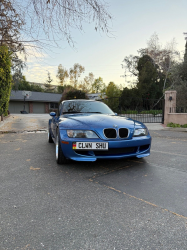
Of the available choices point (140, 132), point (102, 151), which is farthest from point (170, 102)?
point (102, 151)

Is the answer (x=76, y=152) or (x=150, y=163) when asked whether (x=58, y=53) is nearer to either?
(x=76, y=152)

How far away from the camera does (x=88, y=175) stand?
2.91m

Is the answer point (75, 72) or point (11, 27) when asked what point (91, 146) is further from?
point (75, 72)

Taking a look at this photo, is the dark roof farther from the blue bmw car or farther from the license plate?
the license plate

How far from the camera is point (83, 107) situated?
4.71m

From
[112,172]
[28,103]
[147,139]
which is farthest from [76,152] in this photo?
[28,103]

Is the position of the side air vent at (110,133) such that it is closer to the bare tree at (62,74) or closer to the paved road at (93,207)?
the paved road at (93,207)

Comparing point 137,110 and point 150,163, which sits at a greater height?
point 137,110

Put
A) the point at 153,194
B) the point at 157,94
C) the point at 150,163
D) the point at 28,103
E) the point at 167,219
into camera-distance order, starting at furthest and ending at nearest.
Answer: the point at 28,103, the point at 157,94, the point at 150,163, the point at 153,194, the point at 167,219

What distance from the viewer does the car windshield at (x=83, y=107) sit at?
458 centimetres

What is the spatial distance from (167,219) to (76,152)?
5.62 feet

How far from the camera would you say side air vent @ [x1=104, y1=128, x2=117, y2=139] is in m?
3.11

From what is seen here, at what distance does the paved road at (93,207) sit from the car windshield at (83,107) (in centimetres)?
162

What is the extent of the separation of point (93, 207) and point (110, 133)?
1428 mm
